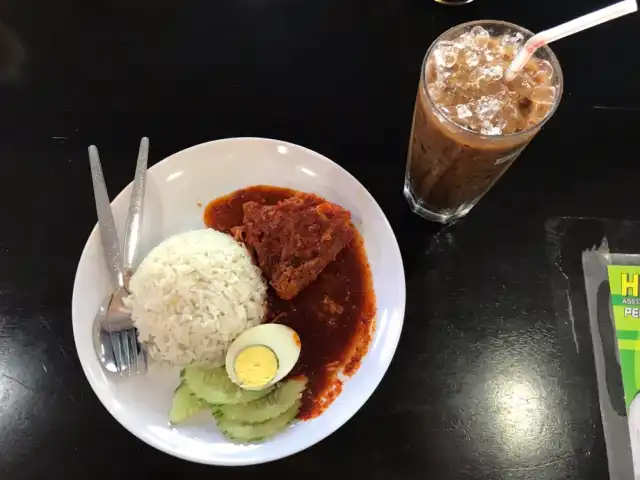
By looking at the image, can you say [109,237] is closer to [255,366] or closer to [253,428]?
[255,366]

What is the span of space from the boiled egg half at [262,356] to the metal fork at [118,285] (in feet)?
0.96

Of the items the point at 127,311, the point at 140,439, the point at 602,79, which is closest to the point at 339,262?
the point at 127,311

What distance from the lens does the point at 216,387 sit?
5.42 ft

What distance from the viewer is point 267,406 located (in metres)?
1.64

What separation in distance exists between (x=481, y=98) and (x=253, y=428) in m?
1.13

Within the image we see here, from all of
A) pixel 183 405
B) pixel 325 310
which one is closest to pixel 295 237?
pixel 325 310

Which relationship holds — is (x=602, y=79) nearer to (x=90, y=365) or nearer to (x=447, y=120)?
(x=447, y=120)

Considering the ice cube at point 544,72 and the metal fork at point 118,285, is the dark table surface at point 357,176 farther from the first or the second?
the ice cube at point 544,72

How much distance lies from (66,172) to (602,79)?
79.7 inches

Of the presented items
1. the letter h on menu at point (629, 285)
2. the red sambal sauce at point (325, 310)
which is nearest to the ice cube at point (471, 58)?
the red sambal sauce at point (325, 310)

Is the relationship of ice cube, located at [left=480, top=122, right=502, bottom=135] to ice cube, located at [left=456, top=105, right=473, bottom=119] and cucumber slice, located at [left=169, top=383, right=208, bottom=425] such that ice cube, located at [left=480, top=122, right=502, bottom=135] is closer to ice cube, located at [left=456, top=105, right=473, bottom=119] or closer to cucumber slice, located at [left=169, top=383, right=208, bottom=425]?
ice cube, located at [left=456, top=105, right=473, bottom=119]

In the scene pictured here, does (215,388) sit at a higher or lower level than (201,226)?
lower

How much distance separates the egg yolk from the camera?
1611 mm

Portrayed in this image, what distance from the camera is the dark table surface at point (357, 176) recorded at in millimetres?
1657
